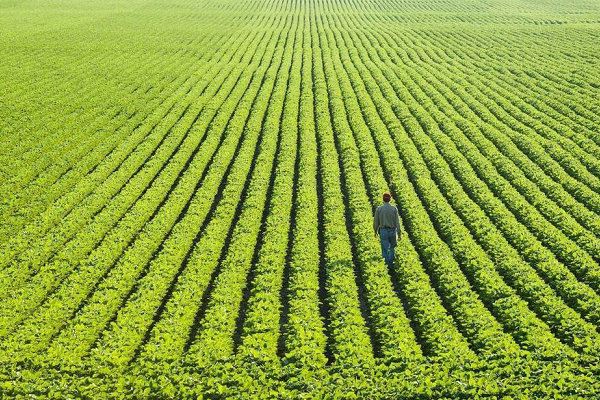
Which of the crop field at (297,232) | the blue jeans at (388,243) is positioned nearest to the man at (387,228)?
the blue jeans at (388,243)

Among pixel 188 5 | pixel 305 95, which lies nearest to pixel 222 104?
pixel 305 95

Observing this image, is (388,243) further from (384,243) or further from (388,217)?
(388,217)

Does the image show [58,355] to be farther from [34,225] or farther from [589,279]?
[589,279]

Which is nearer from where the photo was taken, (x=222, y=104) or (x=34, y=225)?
(x=34, y=225)

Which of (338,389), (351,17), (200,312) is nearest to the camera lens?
(338,389)

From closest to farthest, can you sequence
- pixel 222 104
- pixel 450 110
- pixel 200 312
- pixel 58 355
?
pixel 58 355
pixel 200 312
pixel 450 110
pixel 222 104

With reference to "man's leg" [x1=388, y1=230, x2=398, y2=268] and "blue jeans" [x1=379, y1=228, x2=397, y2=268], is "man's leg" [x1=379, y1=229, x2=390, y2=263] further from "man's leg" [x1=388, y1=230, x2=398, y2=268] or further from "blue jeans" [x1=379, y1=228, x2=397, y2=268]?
"man's leg" [x1=388, y1=230, x2=398, y2=268]
